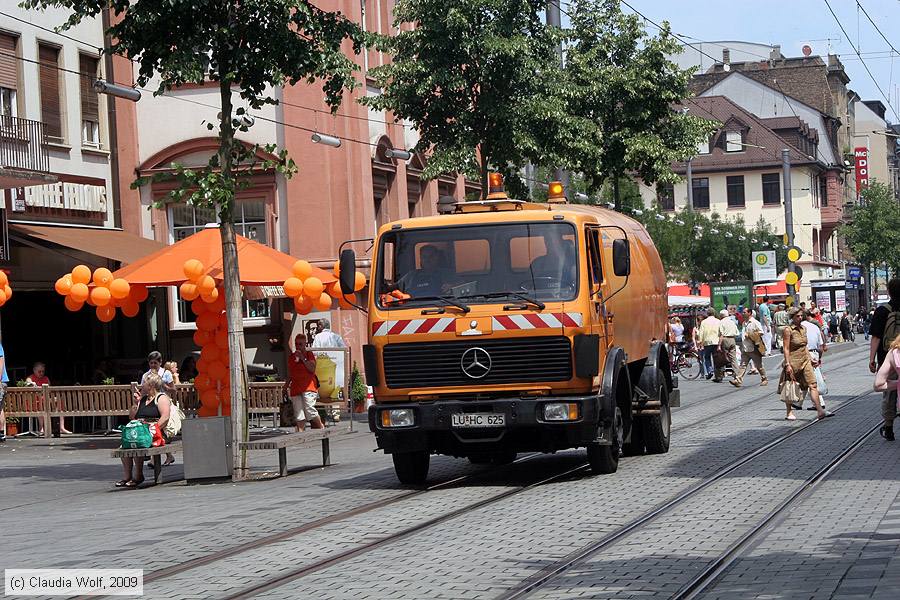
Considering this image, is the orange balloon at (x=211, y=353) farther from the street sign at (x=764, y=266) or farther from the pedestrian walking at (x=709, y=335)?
the street sign at (x=764, y=266)

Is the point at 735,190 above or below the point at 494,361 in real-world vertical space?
above

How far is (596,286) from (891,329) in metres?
4.02

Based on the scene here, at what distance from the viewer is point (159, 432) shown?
17.6m

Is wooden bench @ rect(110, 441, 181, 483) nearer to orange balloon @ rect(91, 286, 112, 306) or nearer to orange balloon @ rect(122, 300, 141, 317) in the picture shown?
orange balloon @ rect(91, 286, 112, 306)

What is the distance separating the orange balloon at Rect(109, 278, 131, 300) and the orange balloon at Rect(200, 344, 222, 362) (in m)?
1.38

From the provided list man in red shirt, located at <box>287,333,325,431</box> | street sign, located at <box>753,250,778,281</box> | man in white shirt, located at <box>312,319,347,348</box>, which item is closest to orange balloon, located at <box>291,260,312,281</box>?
man in red shirt, located at <box>287,333,325,431</box>

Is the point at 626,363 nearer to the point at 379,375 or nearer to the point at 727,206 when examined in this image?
the point at 379,375

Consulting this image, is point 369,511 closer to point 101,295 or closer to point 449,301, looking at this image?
point 449,301

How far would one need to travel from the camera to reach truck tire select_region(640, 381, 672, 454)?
17.5 meters

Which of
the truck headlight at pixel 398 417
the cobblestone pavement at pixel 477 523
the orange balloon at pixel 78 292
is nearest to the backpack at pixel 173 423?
the cobblestone pavement at pixel 477 523

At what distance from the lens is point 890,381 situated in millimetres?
16141

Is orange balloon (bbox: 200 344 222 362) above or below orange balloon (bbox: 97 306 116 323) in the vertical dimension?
below

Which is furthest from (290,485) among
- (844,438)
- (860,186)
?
(860,186)

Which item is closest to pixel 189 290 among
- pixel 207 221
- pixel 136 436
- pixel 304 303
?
pixel 304 303
